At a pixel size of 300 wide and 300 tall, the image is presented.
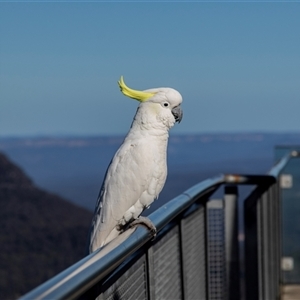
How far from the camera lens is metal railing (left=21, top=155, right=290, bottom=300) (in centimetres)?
171

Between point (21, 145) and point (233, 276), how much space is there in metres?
82.5

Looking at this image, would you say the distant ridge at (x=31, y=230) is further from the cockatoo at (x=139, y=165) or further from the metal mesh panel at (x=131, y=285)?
the metal mesh panel at (x=131, y=285)

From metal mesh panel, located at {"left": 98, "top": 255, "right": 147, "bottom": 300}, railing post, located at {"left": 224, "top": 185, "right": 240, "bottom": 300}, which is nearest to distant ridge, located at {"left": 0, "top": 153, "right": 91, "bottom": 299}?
railing post, located at {"left": 224, "top": 185, "right": 240, "bottom": 300}

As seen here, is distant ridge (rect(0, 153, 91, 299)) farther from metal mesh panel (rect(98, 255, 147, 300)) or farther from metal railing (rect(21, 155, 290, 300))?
metal mesh panel (rect(98, 255, 147, 300))

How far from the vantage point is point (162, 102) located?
3.41 metres

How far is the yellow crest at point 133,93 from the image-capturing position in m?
3.28

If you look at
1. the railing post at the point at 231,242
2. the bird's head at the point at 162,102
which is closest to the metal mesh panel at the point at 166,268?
the bird's head at the point at 162,102

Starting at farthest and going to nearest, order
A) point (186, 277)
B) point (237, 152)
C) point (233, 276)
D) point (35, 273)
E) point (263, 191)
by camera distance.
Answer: point (237, 152) < point (35, 273) < point (263, 191) < point (233, 276) < point (186, 277)

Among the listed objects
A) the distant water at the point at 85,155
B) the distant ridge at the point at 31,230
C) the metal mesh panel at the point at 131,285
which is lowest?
the metal mesh panel at the point at 131,285

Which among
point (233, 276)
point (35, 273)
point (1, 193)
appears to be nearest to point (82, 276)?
point (233, 276)

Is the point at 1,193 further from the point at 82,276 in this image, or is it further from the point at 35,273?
the point at 82,276

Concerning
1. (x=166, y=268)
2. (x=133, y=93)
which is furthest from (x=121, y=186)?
(x=166, y=268)

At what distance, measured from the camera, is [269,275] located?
4684mm

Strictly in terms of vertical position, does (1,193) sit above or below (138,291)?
above
